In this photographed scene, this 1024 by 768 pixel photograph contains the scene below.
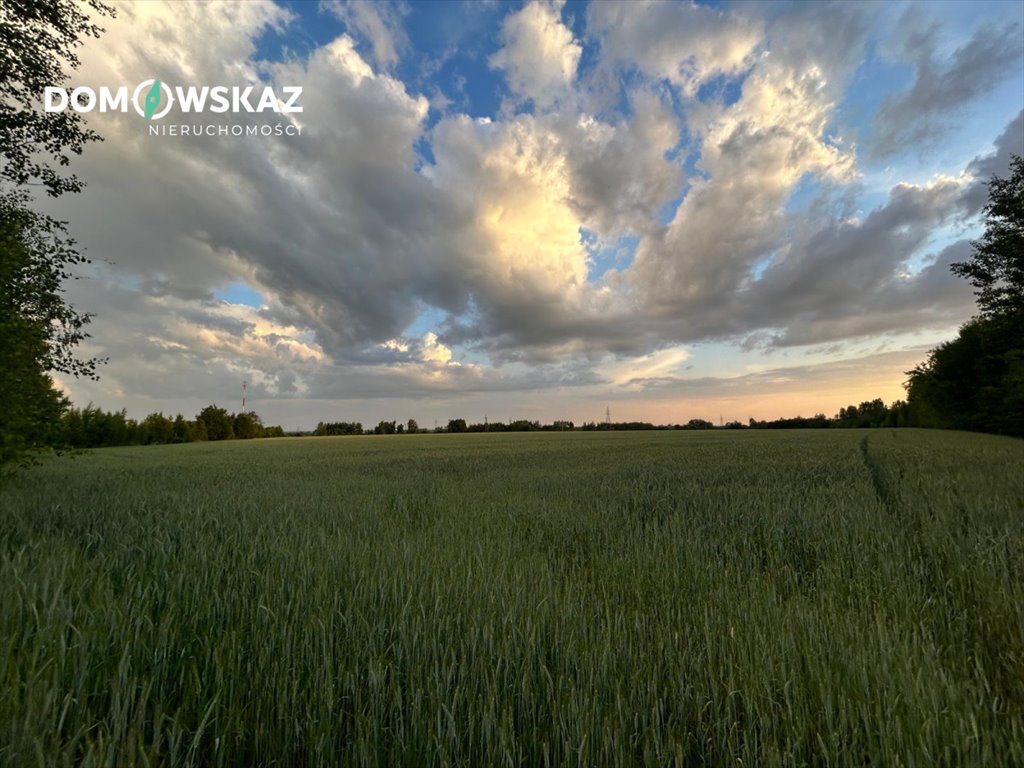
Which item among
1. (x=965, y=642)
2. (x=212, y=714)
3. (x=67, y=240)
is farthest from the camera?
(x=67, y=240)

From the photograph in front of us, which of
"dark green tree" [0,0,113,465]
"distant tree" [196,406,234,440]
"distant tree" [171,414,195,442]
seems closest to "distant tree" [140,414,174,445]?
"distant tree" [171,414,195,442]

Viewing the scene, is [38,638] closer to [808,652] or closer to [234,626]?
[234,626]

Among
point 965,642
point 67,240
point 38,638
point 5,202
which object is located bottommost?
point 965,642

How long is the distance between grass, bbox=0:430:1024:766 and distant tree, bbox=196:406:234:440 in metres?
91.5

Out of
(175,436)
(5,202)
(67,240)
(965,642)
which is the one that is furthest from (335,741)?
(175,436)

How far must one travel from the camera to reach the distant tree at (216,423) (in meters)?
80.7

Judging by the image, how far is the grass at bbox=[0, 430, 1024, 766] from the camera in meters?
1.62

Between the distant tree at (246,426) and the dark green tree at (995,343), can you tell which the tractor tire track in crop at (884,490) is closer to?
the dark green tree at (995,343)

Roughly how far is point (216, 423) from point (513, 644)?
100408 millimetres

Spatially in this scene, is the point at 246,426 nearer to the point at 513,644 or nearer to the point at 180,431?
the point at 180,431

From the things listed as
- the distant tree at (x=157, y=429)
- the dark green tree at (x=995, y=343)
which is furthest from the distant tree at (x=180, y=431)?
the dark green tree at (x=995, y=343)

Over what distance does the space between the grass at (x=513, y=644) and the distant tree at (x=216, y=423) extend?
91.5 metres

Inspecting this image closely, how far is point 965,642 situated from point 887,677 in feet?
4.40

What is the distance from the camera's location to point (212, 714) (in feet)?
6.13
